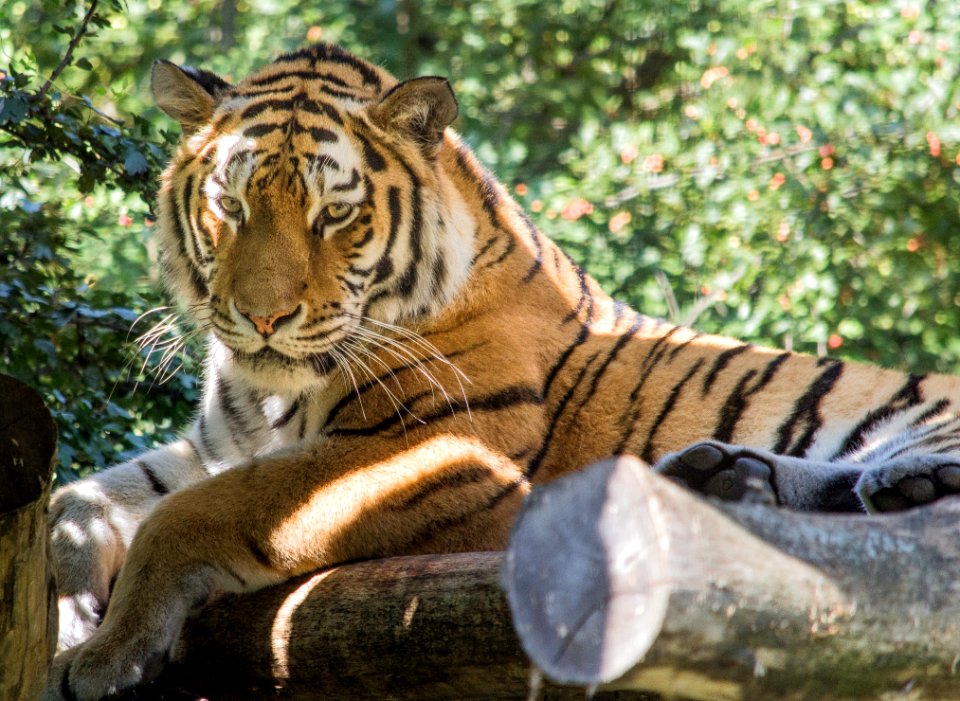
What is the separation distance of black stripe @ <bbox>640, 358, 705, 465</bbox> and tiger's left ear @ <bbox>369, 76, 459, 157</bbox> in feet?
2.75

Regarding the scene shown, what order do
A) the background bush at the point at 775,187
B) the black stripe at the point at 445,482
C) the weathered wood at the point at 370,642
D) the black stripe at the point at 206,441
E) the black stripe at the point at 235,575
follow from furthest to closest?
1. the background bush at the point at 775,187
2. the black stripe at the point at 206,441
3. the black stripe at the point at 445,482
4. the black stripe at the point at 235,575
5. the weathered wood at the point at 370,642

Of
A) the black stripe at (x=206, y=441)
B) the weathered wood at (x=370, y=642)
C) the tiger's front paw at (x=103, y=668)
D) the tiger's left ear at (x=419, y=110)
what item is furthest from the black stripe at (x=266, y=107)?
the tiger's front paw at (x=103, y=668)

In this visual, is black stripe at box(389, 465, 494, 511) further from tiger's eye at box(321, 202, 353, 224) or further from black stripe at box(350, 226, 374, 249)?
tiger's eye at box(321, 202, 353, 224)

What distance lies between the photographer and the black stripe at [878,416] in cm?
276

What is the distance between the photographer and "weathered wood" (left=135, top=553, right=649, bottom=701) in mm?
1906

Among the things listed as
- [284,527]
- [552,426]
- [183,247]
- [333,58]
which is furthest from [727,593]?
[333,58]

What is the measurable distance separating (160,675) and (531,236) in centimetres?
147

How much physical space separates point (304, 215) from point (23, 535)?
1154mm

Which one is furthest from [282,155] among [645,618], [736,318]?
[736,318]

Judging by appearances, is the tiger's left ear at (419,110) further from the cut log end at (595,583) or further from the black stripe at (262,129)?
the cut log end at (595,583)

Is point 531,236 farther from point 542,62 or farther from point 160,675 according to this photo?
point 542,62

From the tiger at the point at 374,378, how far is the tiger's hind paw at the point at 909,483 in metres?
0.20

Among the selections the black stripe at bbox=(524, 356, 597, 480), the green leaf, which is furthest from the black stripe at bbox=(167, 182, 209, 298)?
the black stripe at bbox=(524, 356, 597, 480)

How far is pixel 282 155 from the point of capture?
8.84 ft
